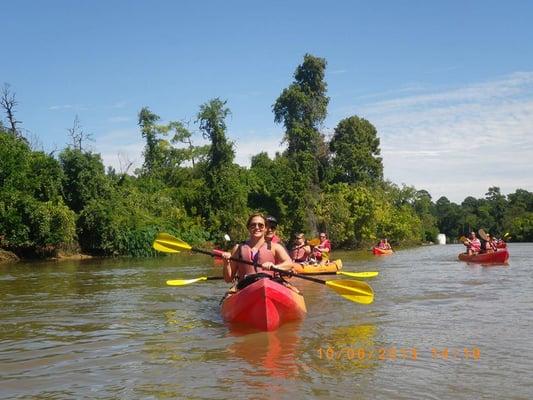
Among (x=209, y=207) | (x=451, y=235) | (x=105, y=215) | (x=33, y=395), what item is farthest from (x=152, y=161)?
(x=451, y=235)

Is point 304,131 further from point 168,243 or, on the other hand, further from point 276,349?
point 276,349

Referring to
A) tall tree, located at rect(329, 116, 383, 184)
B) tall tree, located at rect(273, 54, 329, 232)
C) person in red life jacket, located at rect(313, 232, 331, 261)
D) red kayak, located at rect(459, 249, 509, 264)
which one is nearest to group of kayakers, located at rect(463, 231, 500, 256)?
red kayak, located at rect(459, 249, 509, 264)

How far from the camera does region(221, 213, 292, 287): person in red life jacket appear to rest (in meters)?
7.02

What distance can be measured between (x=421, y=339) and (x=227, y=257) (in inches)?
95.8

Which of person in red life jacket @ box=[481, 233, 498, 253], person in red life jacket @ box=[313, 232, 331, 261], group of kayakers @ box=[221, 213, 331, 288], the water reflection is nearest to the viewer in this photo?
the water reflection

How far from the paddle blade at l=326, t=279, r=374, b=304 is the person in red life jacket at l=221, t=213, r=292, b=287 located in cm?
65

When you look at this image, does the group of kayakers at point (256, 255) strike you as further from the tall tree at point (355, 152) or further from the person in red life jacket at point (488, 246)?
the tall tree at point (355, 152)

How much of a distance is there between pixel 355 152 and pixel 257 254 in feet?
124

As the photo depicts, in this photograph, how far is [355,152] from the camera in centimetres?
4397

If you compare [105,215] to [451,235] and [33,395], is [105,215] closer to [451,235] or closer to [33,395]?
[33,395]

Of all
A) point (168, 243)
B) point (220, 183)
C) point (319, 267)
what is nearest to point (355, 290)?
point (168, 243)

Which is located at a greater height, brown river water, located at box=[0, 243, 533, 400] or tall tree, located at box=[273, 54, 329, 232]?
tall tree, located at box=[273, 54, 329, 232]
